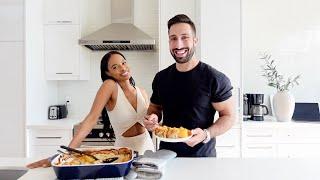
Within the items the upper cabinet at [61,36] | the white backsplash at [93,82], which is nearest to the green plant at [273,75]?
the white backsplash at [93,82]

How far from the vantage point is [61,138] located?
2.91 m

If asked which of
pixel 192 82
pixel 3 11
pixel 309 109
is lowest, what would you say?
pixel 309 109

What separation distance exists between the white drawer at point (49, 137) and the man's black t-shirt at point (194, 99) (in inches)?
61.4

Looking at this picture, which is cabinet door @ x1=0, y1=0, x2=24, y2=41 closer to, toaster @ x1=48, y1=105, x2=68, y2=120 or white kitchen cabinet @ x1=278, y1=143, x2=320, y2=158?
toaster @ x1=48, y1=105, x2=68, y2=120

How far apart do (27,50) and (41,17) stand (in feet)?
1.68

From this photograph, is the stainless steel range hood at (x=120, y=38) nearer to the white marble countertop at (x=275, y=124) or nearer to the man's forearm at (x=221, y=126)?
the white marble countertop at (x=275, y=124)

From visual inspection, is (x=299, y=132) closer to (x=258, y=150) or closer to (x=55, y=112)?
(x=258, y=150)

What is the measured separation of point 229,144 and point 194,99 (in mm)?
1479

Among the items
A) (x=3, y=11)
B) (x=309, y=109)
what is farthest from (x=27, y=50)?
(x=309, y=109)

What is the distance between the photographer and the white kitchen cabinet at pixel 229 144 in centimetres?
291

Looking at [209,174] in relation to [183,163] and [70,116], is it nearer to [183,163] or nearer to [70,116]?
[183,163]

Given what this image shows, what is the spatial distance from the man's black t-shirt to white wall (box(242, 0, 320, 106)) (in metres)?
1.97

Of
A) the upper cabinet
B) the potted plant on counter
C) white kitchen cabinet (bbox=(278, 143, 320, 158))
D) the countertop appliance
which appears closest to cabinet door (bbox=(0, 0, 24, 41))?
the upper cabinet

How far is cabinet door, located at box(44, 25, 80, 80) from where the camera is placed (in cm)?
317
